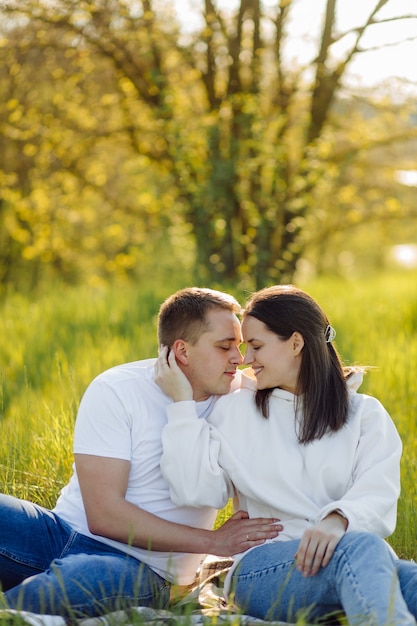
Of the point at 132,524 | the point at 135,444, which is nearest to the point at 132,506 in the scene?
the point at 132,524

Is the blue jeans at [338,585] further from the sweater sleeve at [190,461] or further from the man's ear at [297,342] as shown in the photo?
the man's ear at [297,342]

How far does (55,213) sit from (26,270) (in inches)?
224

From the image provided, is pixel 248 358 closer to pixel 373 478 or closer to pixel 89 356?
pixel 373 478

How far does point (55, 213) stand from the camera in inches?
491

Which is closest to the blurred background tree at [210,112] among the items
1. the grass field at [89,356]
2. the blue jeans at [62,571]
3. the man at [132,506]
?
the grass field at [89,356]

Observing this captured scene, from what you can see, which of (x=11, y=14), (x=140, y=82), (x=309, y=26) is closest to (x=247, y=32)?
(x=309, y=26)

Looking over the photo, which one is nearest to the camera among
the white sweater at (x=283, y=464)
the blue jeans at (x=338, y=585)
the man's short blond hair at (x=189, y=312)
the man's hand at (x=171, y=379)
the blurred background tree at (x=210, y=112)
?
the blue jeans at (x=338, y=585)

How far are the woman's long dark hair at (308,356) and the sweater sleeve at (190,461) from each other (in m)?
0.26

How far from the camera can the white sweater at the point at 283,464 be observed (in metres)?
3.22

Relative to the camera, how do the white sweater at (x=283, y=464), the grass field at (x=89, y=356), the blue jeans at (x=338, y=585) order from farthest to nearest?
the grass field at (x=89, y=356) < the white sweater at (x=283, y=464) < the blue jeans at (x=338, y=585)

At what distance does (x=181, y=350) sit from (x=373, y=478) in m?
0.85

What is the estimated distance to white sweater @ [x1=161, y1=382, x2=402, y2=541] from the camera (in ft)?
10.6

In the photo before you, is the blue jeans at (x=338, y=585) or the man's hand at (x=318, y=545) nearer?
the blue jeans at (x=338, y=585)

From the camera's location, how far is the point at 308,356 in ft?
11.1
